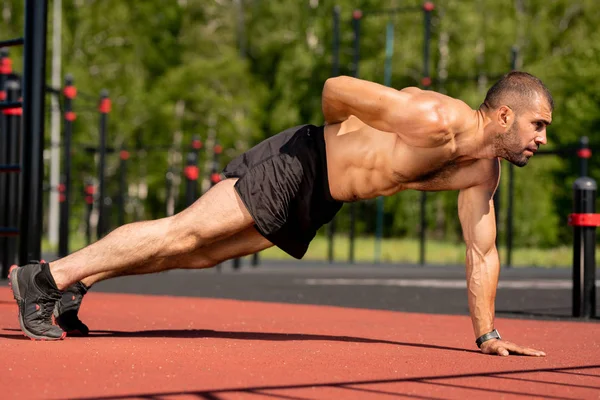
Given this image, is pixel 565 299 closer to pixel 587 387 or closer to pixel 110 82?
pixel 587 387

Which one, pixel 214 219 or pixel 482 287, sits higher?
pixel 214 219

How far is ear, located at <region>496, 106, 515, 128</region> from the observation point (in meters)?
5.39

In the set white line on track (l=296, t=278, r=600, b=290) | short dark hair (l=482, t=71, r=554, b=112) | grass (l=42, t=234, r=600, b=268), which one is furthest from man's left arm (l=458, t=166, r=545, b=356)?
grass (l=42, t=234, r=600, b=268)

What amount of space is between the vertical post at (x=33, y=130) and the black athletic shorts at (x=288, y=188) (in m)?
2.40

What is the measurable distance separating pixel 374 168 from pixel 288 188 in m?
0.41

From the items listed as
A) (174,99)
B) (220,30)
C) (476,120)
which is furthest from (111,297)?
(220,30)

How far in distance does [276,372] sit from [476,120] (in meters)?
1.57

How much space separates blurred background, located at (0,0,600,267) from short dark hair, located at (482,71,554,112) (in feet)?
102

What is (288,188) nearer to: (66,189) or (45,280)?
(45,280)

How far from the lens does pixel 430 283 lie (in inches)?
538

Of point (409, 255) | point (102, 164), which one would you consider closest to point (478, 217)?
point (102, 164)

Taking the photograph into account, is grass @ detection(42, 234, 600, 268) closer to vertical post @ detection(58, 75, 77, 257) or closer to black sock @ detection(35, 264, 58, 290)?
vertical post @ detection(58, 75, 77, 257)

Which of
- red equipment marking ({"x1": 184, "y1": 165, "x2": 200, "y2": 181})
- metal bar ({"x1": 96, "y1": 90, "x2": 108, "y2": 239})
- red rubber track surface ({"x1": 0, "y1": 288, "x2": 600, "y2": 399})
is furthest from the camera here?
metal bar ({"x1": 96, "y1": 90, "x2": 108, "y2": 239})

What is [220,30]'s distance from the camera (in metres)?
46.0
